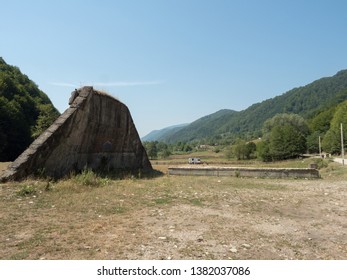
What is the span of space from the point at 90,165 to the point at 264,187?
8.51m

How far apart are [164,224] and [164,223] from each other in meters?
0.09

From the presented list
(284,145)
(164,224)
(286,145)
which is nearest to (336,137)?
(286,145)

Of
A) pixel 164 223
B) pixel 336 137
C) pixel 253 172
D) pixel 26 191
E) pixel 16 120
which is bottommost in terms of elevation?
pixel 164 223

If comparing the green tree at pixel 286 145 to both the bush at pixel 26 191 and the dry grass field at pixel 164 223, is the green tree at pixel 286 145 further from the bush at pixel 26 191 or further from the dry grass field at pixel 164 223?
the bush at pixel 26 191

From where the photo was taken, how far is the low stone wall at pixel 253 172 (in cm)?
1582

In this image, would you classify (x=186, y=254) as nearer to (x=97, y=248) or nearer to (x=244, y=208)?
(x=97, y=248)

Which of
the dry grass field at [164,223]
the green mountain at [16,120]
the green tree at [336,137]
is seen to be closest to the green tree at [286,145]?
the green tree at [336,137]

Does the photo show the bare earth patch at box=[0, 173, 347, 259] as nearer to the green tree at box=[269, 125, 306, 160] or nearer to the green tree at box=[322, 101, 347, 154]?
the green tree at box=[322, 101, 347, 154]

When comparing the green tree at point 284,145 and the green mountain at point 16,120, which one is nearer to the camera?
the green mountain at point 16,120

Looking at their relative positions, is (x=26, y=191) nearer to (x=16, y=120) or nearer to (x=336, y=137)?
(x=16, y=120)

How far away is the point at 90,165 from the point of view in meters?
14.4

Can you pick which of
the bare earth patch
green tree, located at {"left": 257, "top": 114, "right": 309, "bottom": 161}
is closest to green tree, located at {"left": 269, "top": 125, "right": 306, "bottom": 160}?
green tree, located at {"left": 257, "top": 114, "right": 309, "bottom": 161}

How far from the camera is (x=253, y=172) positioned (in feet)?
54.2

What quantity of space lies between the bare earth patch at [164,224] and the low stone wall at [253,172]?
565cm
